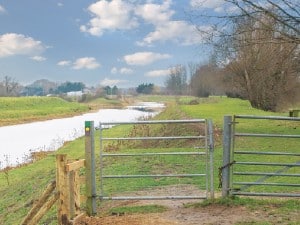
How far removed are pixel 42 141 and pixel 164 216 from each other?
29.1m

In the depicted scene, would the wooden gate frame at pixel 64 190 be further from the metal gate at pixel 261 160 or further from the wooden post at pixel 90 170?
the metal gate at pixel 261 160

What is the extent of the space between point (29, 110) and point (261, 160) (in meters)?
64.0

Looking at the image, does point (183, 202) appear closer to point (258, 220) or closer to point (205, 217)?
point (205, 217)

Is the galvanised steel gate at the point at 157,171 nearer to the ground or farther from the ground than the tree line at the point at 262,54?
nearer to the ground

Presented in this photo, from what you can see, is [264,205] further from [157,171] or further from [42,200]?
[157,171]

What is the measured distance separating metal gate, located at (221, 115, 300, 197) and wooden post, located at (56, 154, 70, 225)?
3111 millimetres

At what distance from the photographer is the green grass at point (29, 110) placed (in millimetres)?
64844

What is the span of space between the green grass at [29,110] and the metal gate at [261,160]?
45.1 meters

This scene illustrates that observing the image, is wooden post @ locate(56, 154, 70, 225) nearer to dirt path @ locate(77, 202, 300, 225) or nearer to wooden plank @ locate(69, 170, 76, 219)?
wooden plank @ locate(69, 170, 76, 219)

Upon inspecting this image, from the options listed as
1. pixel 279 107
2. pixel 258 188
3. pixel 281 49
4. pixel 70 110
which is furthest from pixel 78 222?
pixel 70 110

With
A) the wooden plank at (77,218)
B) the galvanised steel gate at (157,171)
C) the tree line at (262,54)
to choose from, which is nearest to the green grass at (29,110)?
the tree line at (262,54)

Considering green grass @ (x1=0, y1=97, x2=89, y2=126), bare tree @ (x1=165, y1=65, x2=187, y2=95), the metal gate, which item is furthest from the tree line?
bare tree @ (x1=165, y1=65, x2=187, y2=95)

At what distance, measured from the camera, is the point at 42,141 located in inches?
1415

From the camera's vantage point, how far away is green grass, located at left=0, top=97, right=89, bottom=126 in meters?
64.8
